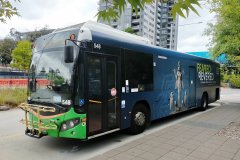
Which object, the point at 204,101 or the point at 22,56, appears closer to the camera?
the point at 204,101

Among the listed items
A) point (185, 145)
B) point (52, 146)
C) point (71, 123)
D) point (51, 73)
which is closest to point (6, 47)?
point (52, 146)

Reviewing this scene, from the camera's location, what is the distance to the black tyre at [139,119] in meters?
7.50

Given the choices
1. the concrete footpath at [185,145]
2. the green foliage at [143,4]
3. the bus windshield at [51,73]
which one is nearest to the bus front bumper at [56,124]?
the bus windshield at [51,73]

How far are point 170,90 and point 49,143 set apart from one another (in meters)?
4.96

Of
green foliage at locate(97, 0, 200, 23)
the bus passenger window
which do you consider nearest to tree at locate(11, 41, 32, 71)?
the bus passenger window

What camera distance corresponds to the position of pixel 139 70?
25.4 ft

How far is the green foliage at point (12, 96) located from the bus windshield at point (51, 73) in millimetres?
7851

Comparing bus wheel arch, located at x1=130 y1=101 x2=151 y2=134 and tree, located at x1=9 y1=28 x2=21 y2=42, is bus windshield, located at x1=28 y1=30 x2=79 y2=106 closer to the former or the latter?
bus wheel arch, located at x1=130 y1=101 x2=151 y2=134

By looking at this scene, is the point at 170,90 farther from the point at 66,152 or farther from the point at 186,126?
the point at 66,152

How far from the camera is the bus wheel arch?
7.51 metres

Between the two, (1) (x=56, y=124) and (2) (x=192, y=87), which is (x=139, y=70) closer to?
(1) (x=56, y=124)

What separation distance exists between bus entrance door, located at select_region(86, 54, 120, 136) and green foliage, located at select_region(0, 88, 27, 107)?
887cm

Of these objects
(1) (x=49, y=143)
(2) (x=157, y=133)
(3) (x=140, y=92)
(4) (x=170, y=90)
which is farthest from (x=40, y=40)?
(4) (x=170, y=90)

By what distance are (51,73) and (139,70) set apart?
2.86 m
